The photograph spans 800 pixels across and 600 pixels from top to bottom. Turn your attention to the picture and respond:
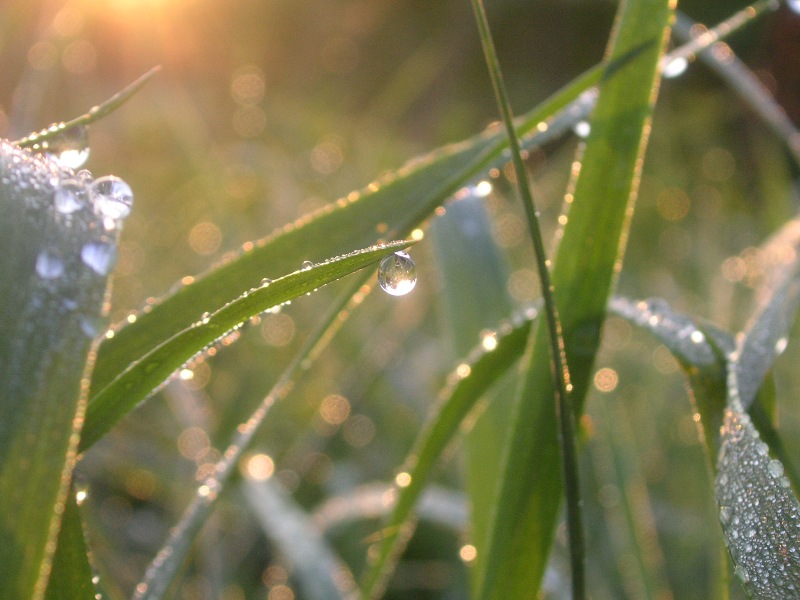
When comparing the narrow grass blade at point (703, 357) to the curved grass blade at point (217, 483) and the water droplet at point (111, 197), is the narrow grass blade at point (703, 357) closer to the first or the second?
the curved grass blade at point (217, 483)

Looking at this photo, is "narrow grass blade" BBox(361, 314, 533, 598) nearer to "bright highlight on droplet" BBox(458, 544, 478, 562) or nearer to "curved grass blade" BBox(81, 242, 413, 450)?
"bright highlight on droplet" BBox(458, 544, 478, 562)

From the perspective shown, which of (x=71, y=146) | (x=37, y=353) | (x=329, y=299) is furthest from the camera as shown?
A: (x=329, y=299)

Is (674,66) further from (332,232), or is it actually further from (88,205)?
(88,205)

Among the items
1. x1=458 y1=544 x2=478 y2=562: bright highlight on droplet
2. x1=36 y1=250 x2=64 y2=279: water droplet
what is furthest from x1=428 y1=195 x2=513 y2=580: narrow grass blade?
x1=36 y1=250 x2=64 y2=279: water droplet

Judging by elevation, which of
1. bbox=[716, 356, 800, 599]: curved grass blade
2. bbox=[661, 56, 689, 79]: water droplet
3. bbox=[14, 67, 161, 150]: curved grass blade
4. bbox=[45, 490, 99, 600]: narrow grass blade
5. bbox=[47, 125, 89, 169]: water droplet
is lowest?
bbox=[716, 356, 800, 599]: curved grass blade

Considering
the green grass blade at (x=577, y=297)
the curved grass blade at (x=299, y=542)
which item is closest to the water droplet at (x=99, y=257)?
the green grass blade at (x=577, y=297)

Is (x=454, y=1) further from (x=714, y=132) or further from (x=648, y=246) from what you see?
(x=648, y=246)

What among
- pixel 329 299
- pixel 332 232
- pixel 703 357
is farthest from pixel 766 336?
pixel 329 299
